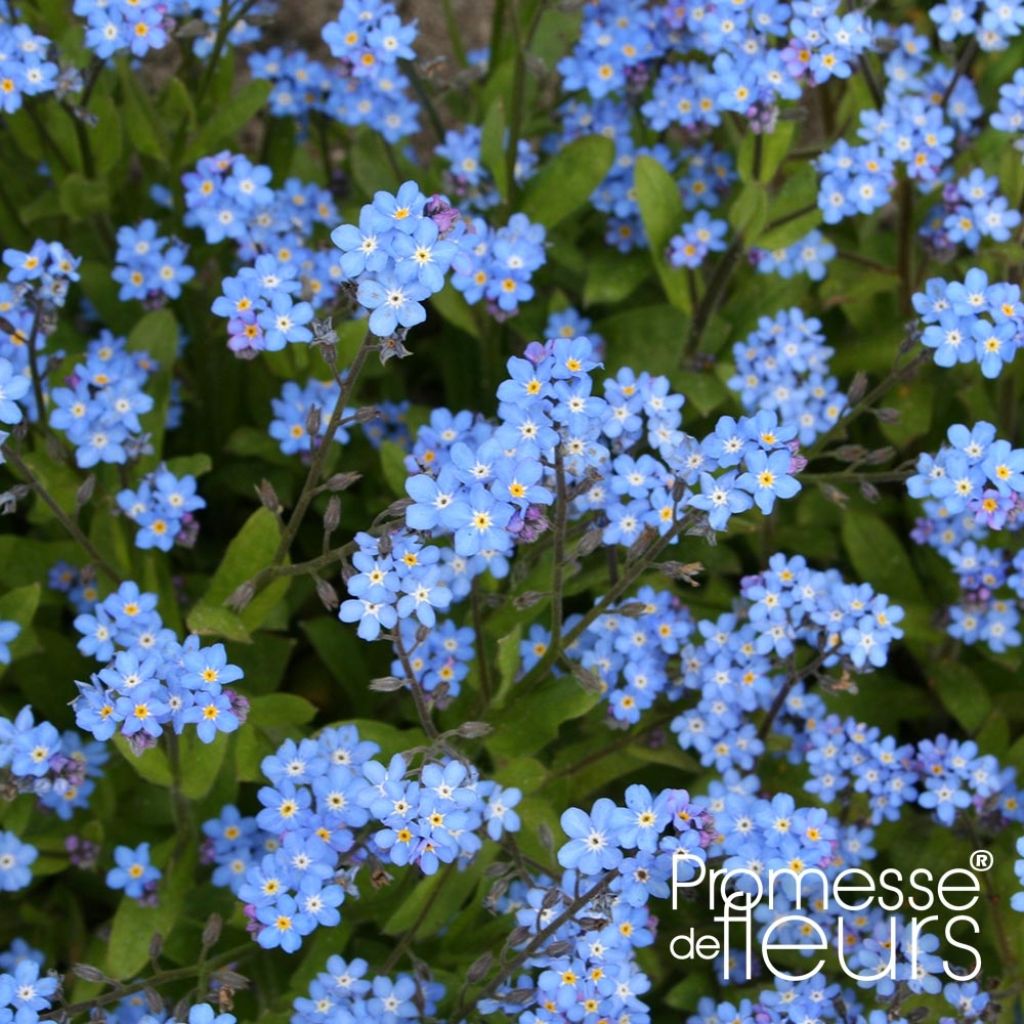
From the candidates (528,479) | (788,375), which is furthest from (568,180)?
(528,479)

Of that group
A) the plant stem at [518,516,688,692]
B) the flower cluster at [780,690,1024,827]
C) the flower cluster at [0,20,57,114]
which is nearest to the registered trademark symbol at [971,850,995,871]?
the flower cluster at [780,690,1024,827]

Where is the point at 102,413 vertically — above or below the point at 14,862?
above

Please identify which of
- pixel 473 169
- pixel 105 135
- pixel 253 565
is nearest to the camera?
pixel 253 565

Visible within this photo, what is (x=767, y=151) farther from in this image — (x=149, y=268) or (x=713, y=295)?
(x=149, y=268)

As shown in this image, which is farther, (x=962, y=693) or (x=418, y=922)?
(x=962, y=693)

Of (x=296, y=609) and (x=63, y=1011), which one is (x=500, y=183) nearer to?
(x=296, y=609)

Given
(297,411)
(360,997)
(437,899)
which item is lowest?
(360,997)
